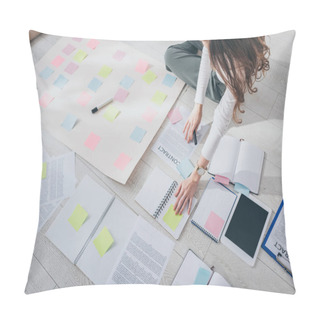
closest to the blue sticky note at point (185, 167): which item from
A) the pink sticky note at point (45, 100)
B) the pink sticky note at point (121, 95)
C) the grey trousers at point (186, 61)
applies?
the grey trousers at point (186, 61)

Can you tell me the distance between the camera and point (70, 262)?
2.19 feet

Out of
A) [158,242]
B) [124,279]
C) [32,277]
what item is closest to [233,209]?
[158,242]

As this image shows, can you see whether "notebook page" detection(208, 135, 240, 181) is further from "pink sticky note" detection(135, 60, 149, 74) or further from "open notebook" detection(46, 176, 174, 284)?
"pink sticky note" detection(135, 60, 149, 74)

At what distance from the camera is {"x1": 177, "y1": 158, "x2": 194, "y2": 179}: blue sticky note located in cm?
68

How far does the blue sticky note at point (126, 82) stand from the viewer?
82 cm

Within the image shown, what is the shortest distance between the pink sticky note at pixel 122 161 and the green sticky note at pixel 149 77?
11.8 inches

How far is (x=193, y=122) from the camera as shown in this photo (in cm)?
71

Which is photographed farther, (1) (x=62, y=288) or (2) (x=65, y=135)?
(2) (x=65, y=135)

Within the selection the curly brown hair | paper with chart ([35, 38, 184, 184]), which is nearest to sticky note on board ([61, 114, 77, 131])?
paper with chart ([35, 38, 184, 184])

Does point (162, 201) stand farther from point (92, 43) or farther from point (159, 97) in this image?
point (92, 43)

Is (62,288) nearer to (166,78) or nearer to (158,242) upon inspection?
(158,242)

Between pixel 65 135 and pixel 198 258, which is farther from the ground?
pixel 65 135

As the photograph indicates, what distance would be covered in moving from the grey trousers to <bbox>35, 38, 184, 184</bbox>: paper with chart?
0.09ft

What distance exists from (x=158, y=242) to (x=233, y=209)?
10.1 inches
